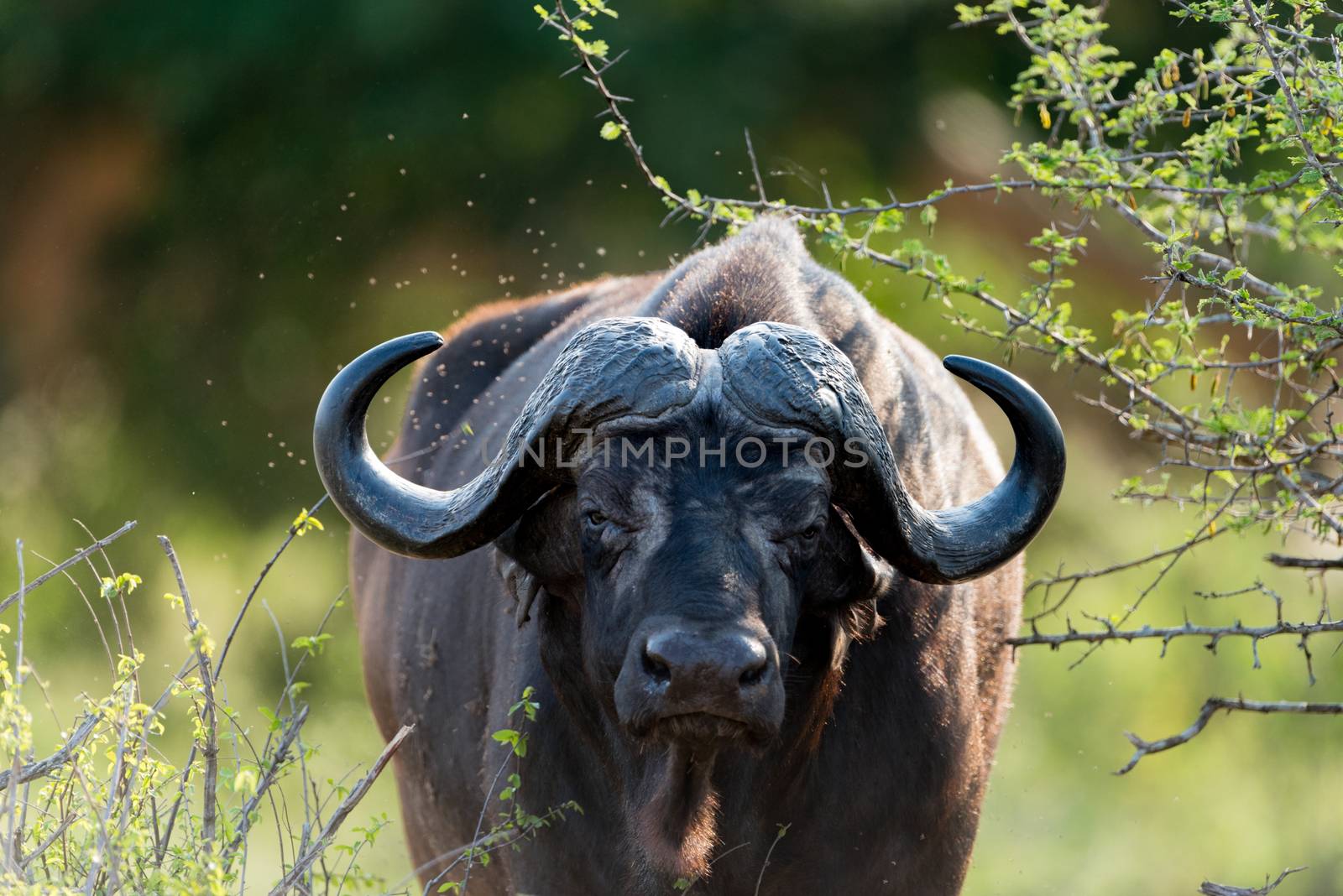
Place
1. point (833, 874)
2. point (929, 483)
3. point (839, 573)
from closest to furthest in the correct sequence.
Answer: point (839, 573) < point (833, 874) < point (929, 483)

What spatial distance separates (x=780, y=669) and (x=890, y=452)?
666 mm

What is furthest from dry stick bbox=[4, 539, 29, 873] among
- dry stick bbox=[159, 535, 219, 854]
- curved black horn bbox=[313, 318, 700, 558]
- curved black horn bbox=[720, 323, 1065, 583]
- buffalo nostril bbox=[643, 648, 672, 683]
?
curved black horn bbox=[720, 323, 1065, 583]

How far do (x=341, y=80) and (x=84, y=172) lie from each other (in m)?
2.95

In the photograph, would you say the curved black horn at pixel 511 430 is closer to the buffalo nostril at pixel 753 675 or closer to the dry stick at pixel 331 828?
the dry stick at pixel 331 828

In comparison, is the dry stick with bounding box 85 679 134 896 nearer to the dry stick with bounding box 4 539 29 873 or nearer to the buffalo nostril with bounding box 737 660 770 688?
the dry stick with bounding box 4 539 29 873

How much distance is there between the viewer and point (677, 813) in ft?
13.6

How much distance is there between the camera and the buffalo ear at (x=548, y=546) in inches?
165

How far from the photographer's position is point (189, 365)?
44.7 feet

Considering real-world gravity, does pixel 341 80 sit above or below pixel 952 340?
above

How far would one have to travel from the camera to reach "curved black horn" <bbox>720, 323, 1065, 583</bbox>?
13.0ft

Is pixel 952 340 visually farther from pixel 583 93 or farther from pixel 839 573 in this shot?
pixel 839 573

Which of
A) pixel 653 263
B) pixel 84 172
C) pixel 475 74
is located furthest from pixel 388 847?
pixel 84 172

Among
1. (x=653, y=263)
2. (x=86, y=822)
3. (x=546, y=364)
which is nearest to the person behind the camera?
(x=86, y=822)

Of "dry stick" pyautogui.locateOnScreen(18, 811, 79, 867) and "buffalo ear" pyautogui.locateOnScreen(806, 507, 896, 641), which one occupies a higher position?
"dry stick" pyautogui.locateOnScreen(18, 811, 79, 867)
